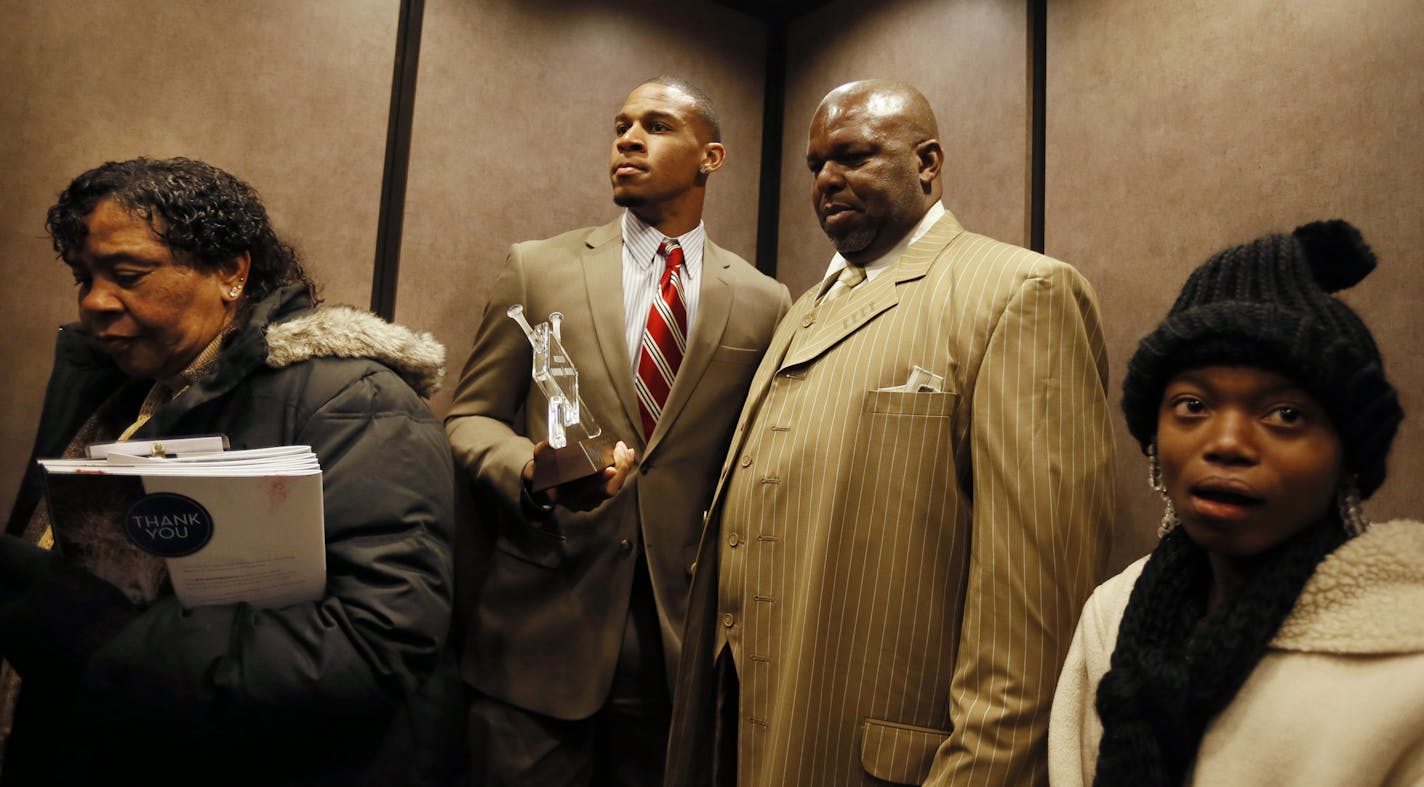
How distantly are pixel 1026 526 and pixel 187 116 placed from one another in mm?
2040

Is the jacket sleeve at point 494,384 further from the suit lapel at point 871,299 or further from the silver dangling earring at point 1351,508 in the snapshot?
the silver dangling earring at point 1351,508

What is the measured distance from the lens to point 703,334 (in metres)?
2.11

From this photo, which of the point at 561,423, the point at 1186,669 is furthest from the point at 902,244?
the point at 1186,669

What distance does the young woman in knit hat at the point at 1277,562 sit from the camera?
→ 96 cm

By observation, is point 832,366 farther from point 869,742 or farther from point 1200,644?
point 1200,644

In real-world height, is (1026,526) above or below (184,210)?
below

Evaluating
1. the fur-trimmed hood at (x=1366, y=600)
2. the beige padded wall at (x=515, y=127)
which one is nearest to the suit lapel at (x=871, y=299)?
the fur-trimmed hood at (x=1366, y=600)

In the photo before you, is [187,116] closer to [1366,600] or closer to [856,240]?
[856,240]

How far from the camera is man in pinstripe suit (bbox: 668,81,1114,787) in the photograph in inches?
52.5

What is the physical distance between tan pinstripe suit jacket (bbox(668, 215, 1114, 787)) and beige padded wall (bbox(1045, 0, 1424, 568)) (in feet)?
2.34

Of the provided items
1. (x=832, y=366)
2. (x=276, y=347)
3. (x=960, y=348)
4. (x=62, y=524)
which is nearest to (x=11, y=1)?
(x=276, y=347)

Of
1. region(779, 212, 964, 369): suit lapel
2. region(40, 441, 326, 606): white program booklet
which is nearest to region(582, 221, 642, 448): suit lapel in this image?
region(779, 212, 964, 369): suit lapel

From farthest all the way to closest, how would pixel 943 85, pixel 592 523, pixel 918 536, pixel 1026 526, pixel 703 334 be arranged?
pixel 943 85, pixel 703 334, pixel 592 523, pixel 918 536, pixel 1026 526

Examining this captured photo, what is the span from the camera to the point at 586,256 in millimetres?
2230
